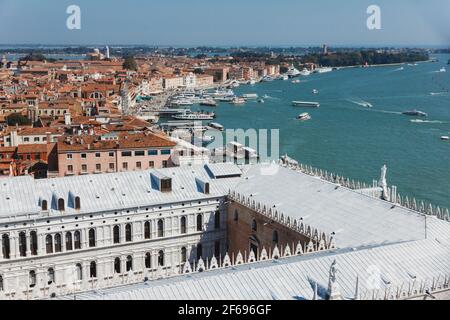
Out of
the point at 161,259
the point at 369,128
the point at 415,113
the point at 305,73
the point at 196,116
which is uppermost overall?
the point at 305,73

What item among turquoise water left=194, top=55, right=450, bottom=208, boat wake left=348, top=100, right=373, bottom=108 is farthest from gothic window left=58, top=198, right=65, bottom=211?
boat wake left=348, top=100, right=373, bottom=108

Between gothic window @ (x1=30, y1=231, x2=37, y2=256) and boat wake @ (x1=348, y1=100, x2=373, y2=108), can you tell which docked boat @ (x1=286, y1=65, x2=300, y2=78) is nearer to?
boat wake @ (x1=348, y1=100, x2=373, y2=108)

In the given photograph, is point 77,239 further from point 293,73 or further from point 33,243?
point 293,73

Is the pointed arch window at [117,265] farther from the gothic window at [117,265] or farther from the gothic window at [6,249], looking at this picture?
the gothic window at [6,249]

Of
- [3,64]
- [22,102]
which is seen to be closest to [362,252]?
[22,102]

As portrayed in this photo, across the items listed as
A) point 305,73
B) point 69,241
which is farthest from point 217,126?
point 305,73

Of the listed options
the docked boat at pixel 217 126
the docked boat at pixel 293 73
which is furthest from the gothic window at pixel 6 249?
the docked boat at pixel 293 73
